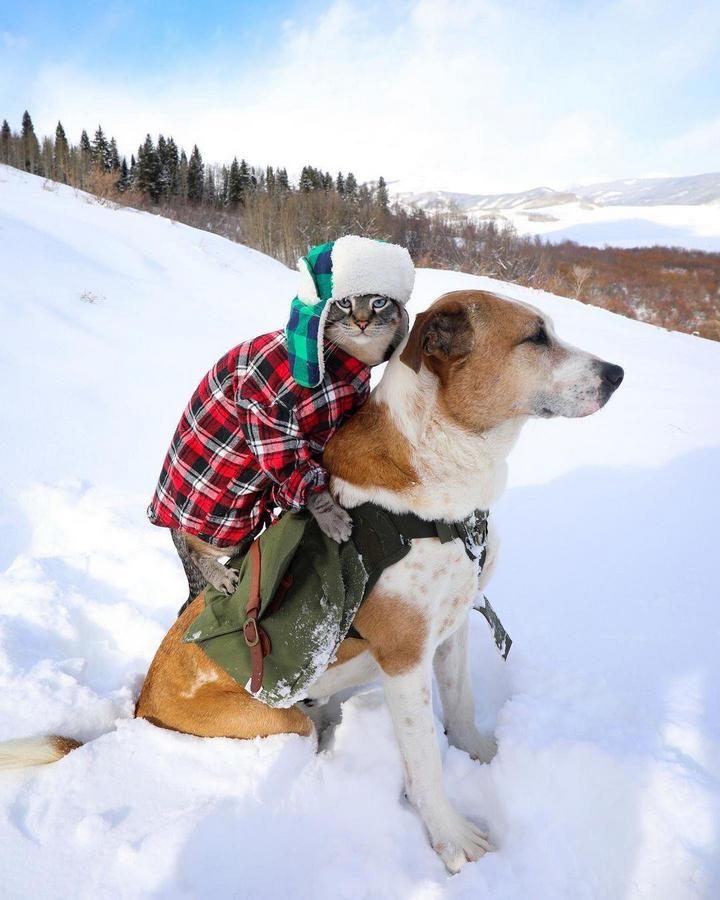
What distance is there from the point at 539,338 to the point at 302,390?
0.90 meters

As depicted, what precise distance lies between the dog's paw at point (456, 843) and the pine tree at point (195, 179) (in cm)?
6195

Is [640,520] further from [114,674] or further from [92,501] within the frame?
[92,501]

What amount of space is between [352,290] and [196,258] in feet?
51.0

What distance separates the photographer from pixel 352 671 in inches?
87.7

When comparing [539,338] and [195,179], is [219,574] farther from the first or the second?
[195,179]

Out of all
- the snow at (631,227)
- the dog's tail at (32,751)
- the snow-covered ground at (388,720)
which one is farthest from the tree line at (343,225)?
the dog's tail at (32,751)

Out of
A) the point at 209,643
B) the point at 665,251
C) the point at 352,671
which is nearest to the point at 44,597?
the point at 209,643

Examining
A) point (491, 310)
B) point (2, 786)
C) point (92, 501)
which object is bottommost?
point (92, 501)

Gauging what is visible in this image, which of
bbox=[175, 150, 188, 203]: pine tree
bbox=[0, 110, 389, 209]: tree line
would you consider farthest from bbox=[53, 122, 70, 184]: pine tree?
bbox=[175, 150, 188, 203]: pine tree

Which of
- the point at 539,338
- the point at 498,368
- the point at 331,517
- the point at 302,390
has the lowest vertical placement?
the point at 331,517

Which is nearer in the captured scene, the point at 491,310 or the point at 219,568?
the point at 491,310

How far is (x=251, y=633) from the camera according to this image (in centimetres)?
196

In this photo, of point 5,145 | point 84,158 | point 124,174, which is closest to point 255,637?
point 84,158

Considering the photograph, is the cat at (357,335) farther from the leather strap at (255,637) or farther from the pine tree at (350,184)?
the pine tree at (350,184)
